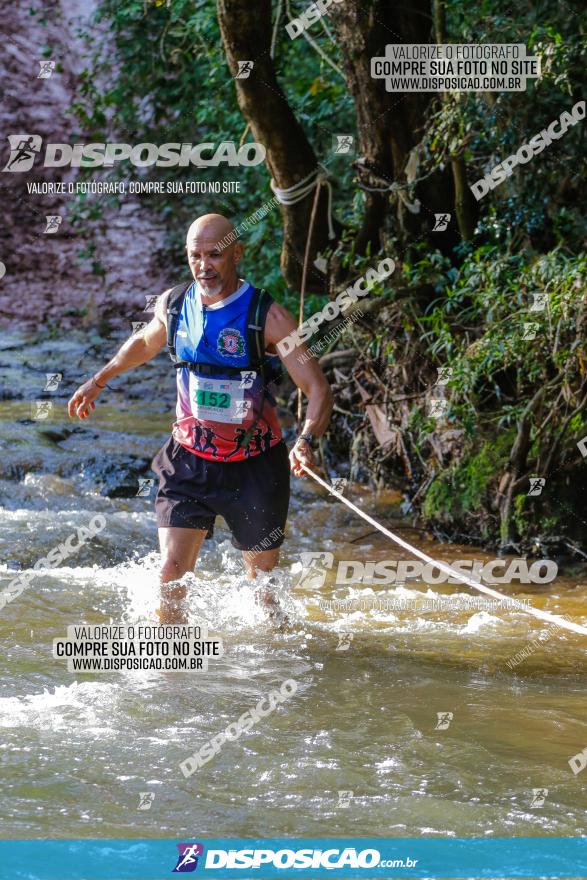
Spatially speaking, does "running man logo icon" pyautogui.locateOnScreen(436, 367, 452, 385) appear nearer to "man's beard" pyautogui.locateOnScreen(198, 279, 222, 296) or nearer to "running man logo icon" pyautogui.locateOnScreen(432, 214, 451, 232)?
"running man logo icon" pyautogui.locateOnScreen(432, 214, 451, 232)

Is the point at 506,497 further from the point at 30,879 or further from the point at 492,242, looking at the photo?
the point at 30,879

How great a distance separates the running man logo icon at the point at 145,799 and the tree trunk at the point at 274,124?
5209mm

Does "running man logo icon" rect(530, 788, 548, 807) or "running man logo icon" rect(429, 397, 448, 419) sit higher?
"running man logo icon" rect(429, 397, 448, 419)

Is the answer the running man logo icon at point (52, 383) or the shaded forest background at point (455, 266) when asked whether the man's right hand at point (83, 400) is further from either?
the running man logo icon at point (52, 383)

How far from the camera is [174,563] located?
447 cm

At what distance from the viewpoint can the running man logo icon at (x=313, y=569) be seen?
593cm

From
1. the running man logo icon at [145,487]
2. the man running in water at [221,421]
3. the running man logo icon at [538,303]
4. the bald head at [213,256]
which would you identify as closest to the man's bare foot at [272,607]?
the man running in water at [221,421]

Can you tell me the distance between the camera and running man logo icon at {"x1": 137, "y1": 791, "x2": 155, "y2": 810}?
306 cm

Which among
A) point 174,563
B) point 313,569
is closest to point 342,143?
point 313,569

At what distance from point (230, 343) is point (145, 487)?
3844mm

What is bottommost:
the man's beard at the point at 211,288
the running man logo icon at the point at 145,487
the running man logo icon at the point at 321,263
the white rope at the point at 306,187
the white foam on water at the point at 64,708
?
the white foam on water at the point at 64,708

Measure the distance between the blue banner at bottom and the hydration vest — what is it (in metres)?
1.90

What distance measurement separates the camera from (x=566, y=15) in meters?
6.64

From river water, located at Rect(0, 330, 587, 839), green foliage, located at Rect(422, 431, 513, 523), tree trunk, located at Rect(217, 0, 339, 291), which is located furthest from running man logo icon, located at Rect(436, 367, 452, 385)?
tree trunk, located at Rect(217, 0, 339, 291)
